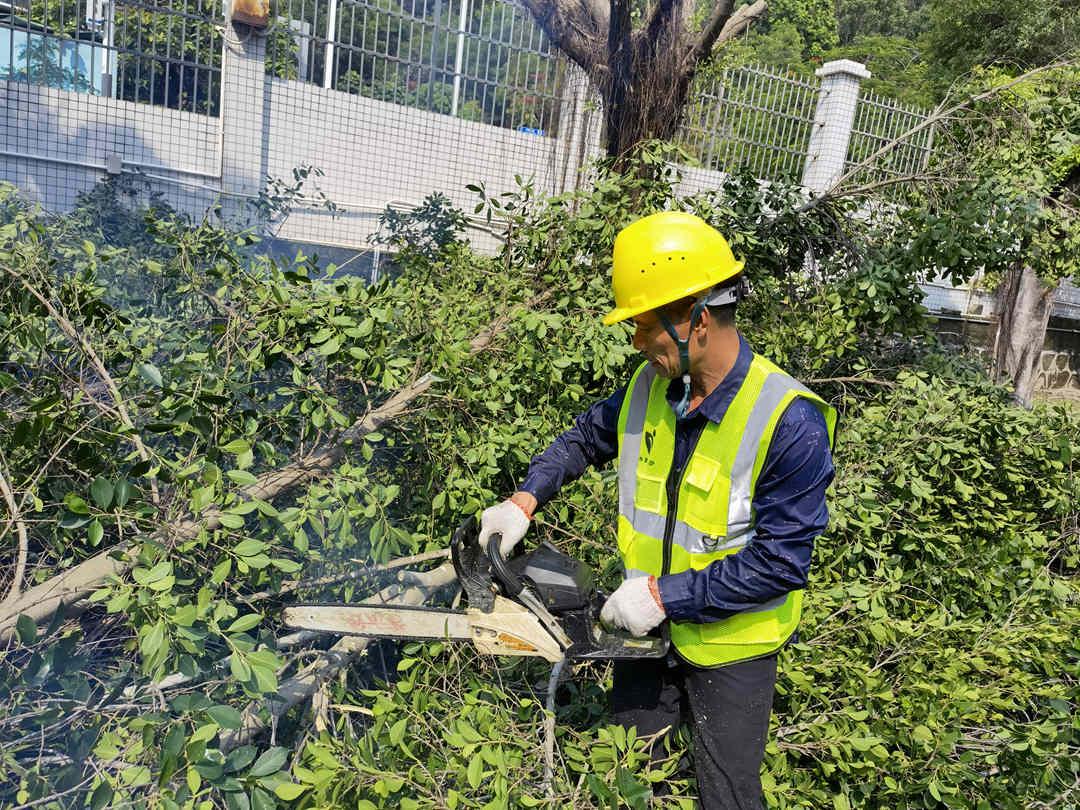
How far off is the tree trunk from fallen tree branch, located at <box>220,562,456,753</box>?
769 centimetres

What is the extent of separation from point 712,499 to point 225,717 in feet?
3.98

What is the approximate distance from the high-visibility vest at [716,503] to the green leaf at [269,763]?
945mm

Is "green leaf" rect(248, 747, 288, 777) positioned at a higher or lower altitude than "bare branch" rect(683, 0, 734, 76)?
lower

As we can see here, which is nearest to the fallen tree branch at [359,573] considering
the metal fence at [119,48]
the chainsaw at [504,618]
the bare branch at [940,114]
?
the chainsaw at [504,618]

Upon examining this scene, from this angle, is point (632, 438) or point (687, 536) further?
point (632, 438)

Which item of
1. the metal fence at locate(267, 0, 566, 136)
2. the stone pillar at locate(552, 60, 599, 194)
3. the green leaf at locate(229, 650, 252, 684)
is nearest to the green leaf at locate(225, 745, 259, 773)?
the green leaf at locate(229, 650, 252, 684)

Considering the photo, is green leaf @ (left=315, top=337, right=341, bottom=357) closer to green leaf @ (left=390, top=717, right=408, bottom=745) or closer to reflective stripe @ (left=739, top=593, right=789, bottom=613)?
green leaf @ (left=390, top=717, right=408, bottom=745)

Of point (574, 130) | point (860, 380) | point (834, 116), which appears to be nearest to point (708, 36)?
point (574, 130)

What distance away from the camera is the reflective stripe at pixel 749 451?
2.05 meters

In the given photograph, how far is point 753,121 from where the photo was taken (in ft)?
29.1

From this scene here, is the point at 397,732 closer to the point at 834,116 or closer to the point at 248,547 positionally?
the point at 248,547

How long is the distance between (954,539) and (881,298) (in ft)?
5.14

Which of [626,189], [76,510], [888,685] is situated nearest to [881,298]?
[626,189]

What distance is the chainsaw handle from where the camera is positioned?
6.69 feet
